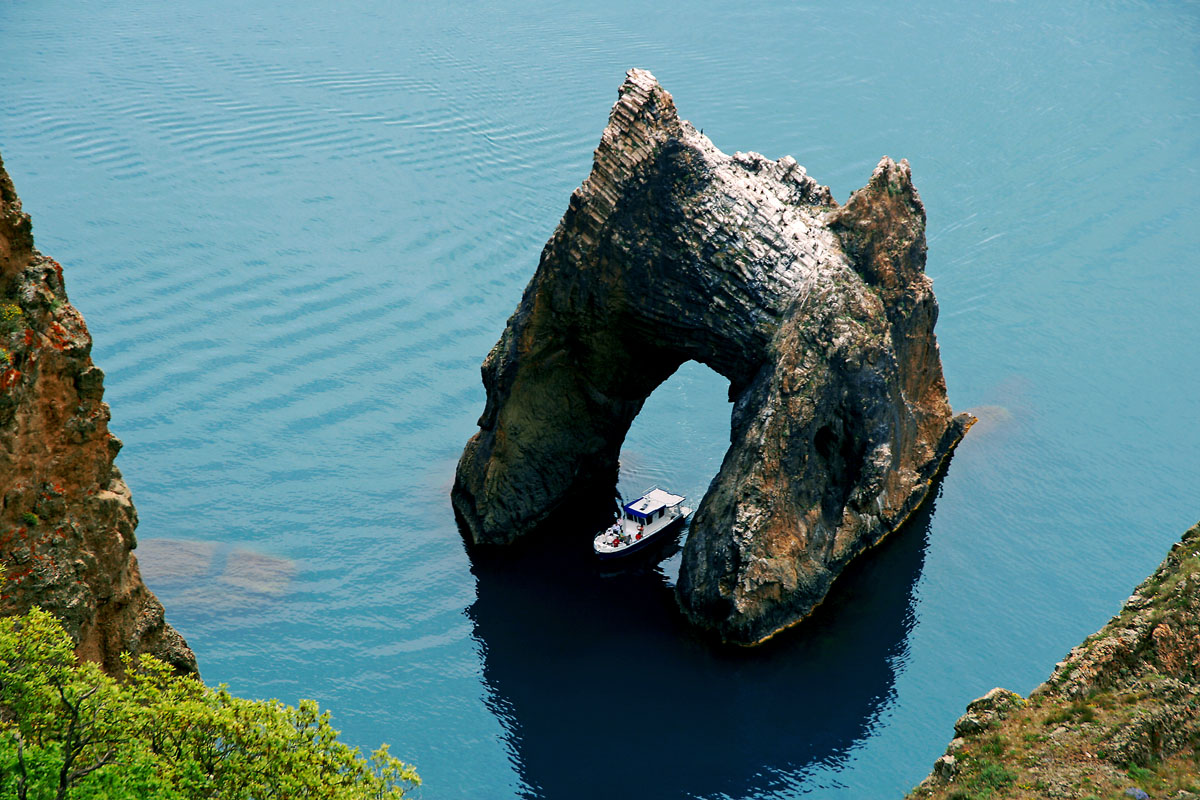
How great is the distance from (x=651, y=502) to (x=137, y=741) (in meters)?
31.1

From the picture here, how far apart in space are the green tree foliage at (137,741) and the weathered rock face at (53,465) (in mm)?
1543

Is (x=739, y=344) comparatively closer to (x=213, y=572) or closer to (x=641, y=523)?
(x=641, y=523)

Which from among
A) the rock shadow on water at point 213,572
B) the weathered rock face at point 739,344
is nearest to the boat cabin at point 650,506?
the weathered rock face at point 739,344

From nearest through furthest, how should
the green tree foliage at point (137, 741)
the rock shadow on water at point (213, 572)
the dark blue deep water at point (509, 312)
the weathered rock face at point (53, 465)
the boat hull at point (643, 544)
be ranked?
the green tree foliage at point (137, 741) → the weathered rock face at point (53, 465) → the dark blue deep water at point (509, 312) → the rock shadow on water at point (213, 572) → the boat hull at point (643, 544)

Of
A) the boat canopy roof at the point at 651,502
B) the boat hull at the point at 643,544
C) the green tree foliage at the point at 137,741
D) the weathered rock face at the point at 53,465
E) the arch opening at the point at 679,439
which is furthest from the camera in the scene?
the arch opening at the point at 679,439

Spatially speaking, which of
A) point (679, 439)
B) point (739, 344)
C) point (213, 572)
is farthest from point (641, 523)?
point (213, 572)

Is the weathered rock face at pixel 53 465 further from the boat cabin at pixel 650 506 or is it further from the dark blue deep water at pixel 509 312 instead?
the boat cabin at pixel 650 506

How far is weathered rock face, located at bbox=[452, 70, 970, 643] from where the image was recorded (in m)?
46.4

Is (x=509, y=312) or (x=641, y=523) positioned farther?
(x=509, y=312)

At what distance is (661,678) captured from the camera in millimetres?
44719

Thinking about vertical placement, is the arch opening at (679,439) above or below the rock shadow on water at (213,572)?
above

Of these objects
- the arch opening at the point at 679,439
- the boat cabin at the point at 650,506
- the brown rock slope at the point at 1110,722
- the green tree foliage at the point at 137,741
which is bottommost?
the green tree foliage at the point at 137,741

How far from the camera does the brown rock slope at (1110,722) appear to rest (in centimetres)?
2833

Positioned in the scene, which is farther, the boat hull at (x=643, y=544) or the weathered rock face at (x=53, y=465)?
the boat hull at (x=643, y=544)
